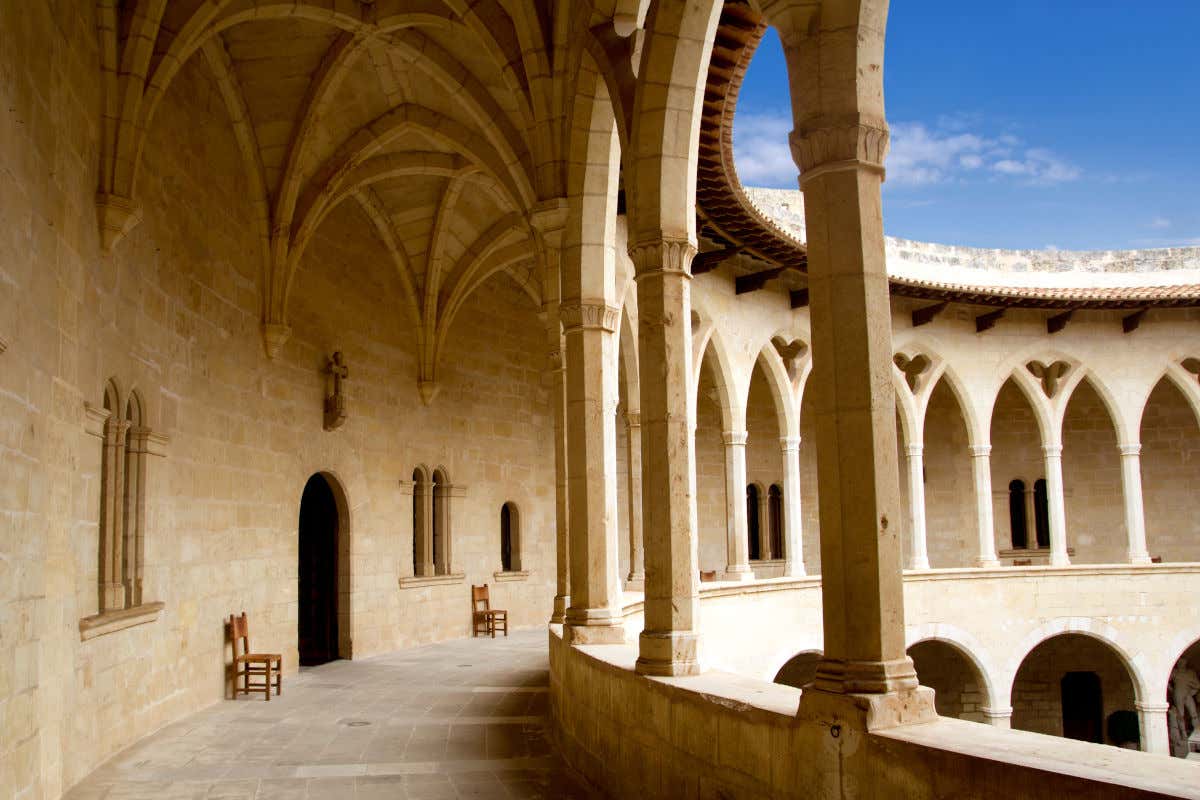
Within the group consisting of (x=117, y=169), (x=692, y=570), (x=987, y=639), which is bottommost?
(x=987, y=639)

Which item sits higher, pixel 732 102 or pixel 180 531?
pixel 732 102

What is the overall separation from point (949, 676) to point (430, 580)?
34.2 ft

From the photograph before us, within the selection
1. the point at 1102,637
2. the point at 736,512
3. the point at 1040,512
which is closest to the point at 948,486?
the point at 1040,512

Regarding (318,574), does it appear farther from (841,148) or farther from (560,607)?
(841,148)

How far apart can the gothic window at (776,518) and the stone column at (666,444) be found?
16.0 metres

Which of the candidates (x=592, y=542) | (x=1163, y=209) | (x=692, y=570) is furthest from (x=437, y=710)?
(x=1163, y=209)

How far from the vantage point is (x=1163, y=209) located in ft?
213

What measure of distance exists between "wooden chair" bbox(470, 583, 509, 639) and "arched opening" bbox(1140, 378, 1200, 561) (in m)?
14.3

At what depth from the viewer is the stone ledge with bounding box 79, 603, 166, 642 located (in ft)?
25.7

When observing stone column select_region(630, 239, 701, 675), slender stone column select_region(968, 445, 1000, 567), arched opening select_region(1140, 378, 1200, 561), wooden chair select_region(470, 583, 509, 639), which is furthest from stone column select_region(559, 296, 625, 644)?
arched opening select_region(1140, 378, 1200, 561)

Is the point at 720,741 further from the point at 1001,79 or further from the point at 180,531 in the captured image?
the point at 1001,79

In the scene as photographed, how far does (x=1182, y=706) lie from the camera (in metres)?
20.6

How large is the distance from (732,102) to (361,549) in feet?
28.1

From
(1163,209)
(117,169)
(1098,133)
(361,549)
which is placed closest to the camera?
(117,169)
